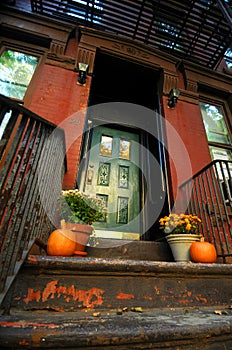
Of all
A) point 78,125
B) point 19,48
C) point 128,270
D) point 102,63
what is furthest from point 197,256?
point 19,48

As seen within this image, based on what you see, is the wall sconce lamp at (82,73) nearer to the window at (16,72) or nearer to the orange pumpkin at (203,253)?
the window at (16,72)

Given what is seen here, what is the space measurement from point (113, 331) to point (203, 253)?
127cm

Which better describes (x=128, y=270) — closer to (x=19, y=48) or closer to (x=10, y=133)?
(x=10, y=133)

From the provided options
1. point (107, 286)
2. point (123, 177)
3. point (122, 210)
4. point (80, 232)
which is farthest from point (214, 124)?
point (107, 286)

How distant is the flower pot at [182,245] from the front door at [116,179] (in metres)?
1.46

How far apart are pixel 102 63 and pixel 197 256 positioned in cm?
393

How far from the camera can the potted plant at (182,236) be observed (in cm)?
186

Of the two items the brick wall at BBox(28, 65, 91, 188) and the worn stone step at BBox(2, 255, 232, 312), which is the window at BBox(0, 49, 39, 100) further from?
the worn stone step at BBox(2, 255, 232, 312)

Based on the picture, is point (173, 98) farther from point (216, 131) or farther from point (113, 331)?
point (113, 331)

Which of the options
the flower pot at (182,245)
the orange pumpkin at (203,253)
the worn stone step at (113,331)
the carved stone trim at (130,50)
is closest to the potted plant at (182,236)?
the flower pot at (182,245)

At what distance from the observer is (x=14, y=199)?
2.99 ft

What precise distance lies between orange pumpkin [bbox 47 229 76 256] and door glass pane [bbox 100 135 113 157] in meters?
2.65

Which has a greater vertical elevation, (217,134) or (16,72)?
(16,72)

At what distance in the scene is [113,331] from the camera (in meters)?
0.70
